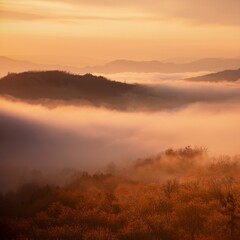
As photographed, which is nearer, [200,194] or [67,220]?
[67,220]

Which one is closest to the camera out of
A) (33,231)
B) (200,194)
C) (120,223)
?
(33,231)

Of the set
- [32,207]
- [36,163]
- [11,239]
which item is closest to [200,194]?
[32,207]

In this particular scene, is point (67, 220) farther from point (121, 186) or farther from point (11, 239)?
point (121, 186)

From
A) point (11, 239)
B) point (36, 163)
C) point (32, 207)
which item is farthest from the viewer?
point (36, 163)

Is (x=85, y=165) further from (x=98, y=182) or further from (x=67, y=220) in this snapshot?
(x=67, y=220)

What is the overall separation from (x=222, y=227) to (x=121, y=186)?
6117 cm

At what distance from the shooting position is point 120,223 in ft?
217

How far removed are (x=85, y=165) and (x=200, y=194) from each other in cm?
9827

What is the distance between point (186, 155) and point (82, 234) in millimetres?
129275

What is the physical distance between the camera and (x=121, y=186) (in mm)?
118500

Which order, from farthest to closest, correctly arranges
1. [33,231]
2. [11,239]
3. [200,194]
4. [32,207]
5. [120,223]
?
[32,207]
[200,194]
[120,223]
[33,231]
[11,239]

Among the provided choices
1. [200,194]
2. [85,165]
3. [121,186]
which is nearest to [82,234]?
[200,194]

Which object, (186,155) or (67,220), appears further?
(186,155)

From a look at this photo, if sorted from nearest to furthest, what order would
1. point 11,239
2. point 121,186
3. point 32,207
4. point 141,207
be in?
point 11,239 → point 141,207 → point 32,207 → point 121,186
